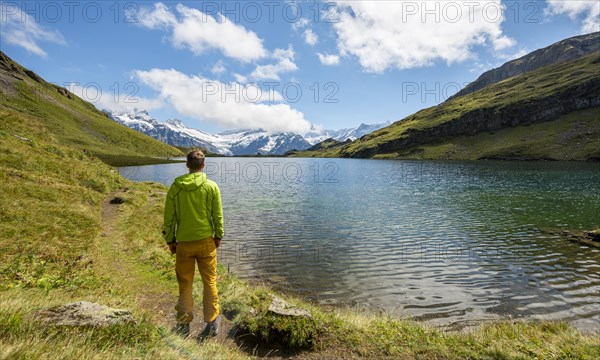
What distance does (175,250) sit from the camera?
29.8 feet

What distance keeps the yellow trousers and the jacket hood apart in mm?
1567

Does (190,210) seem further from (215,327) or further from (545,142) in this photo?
(545,142)

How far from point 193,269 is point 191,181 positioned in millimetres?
2631

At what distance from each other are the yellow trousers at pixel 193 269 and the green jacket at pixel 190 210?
0.28 meters

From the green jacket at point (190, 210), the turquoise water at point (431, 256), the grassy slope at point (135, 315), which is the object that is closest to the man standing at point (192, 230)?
the green jacket at point (190, 210)

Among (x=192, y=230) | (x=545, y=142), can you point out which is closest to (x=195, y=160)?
(x=192, y=230)

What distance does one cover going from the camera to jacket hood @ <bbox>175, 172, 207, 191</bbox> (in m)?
8.77

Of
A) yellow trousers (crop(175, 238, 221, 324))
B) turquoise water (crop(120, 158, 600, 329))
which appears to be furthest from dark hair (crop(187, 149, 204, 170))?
turquoise water (crop(120, 158, 600, 329))

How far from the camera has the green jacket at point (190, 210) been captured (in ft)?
28.9

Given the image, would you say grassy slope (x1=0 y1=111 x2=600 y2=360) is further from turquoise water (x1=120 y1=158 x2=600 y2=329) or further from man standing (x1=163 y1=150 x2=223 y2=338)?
turquoise water (x1=120 y1=158 x2=600 y2=329)

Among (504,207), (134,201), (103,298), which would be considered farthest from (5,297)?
(504,207)

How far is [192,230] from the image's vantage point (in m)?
8.82

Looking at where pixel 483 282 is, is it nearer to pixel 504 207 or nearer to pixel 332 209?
pixel 332 209

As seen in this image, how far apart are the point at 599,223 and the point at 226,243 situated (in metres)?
35.0
